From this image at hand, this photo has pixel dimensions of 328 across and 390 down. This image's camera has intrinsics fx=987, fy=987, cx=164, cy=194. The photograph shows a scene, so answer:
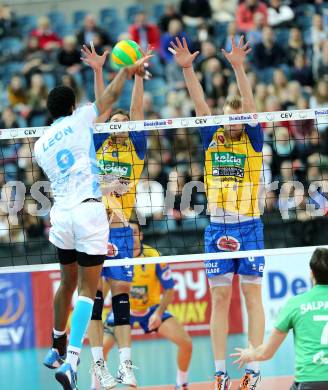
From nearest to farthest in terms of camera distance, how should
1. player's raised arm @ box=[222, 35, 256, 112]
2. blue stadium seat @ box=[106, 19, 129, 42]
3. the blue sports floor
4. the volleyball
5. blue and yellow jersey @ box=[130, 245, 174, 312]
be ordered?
the volleyball, player's raised arm @ box=[222, 35, 256, 112], blue and yellow jersey @ box=[130, 245, 174, 312], the blue sports floor, blue stadium seat @ box=[106, 19, 129, 42]

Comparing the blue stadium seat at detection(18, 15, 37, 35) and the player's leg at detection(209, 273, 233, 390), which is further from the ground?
the blue stadium seat at detection(18, 15, 37, 35)

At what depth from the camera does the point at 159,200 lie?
15.1 m

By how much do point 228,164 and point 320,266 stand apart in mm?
2649

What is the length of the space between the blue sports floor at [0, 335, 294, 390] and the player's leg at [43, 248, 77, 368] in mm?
3165

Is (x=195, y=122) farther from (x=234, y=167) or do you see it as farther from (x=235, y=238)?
(x=235, y=238)

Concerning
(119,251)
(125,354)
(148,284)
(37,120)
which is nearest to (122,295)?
(119,251)

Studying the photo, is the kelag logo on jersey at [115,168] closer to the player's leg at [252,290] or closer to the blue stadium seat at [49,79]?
the player's leg at [252,290]

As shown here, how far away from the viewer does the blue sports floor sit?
39.8 ft

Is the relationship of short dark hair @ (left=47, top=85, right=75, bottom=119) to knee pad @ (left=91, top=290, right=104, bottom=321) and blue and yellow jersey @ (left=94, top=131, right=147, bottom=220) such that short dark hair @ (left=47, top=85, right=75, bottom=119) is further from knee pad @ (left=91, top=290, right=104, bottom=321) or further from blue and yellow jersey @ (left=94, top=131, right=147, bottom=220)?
knee pad @ (left=91, top=290, right=104, bottom=321)

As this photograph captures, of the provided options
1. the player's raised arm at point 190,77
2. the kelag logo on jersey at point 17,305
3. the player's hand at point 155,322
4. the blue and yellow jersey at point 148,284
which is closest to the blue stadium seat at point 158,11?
the kelag logo on jersey at point 17,305

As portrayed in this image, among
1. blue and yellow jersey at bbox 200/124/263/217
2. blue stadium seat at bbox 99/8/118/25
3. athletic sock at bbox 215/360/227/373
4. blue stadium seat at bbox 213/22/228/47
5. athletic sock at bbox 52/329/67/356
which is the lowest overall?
athletic sock at bbox 215/360/227/373

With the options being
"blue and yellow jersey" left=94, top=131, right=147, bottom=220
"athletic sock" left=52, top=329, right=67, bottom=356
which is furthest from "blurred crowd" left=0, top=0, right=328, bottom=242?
"athletic sock" left=52, top=329, right=67, bottom=356

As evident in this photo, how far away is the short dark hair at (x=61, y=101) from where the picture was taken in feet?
26.9

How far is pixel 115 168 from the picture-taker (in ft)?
32.0
